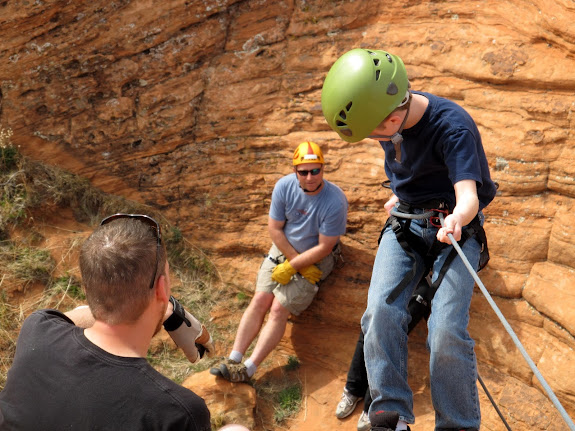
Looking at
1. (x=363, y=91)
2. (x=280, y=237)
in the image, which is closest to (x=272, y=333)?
(x=280, y=237)

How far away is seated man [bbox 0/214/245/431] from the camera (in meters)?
2.02

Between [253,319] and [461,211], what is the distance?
2838 millimetres

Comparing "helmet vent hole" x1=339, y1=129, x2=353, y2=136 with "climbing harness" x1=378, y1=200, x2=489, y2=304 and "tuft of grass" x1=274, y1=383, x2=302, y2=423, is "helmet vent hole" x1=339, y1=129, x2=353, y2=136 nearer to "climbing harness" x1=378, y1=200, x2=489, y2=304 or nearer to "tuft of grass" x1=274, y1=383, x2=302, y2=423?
"climbing harness" x1=378, y1=200, x2=489, y2=304

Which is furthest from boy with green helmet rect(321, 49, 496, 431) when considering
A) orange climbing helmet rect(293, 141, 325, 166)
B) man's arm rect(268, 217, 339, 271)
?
man's arm rect(268, 217, 339, 271)

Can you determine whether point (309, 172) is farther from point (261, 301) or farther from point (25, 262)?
point (25, 262)

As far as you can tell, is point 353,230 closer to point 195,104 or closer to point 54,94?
point 195,104

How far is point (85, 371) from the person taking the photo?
81.5 inches

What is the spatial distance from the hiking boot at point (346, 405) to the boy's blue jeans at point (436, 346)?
4.85ft

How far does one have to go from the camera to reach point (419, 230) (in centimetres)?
387

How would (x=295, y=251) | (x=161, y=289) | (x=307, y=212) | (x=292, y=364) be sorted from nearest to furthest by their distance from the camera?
(x=161, y=289)
(x=307, y=212)
(x=295, y=251)
(x=292, y=364)

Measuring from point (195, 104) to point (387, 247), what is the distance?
3.51 metres

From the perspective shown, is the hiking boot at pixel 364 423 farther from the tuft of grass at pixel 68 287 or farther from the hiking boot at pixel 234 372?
the tuft of grass at pixel 68 287

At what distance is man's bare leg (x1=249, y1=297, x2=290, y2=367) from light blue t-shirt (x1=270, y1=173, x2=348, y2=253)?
60 cm

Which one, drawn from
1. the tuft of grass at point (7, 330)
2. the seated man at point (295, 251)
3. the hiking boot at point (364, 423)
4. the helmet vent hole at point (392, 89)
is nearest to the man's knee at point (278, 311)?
the seated man at point (295, 251)
